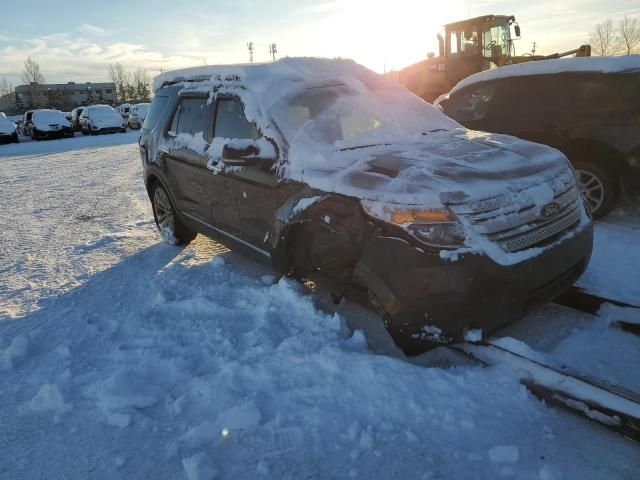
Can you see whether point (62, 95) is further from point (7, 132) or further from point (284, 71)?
point (284, 71)

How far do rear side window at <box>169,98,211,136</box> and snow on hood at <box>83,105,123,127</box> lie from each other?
24743 millimetres

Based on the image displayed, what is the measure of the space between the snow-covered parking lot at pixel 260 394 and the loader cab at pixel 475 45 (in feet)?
31.8

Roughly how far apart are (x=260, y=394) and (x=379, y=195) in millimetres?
1282

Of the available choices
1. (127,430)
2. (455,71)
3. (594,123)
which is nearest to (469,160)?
(127,430)

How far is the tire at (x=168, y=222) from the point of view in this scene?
528cm

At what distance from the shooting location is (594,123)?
5199mm

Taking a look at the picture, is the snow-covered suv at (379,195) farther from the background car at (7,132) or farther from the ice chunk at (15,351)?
the background car at (7,132)

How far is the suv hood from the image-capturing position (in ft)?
8.42

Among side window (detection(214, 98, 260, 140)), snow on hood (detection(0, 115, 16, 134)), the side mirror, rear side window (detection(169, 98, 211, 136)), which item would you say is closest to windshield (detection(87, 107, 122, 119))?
snow on hood (detection(0, 115, 16, 134))

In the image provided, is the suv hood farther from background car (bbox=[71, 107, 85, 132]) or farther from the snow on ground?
background car (bbox=[71, 107, 85, 132])

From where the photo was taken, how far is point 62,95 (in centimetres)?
8188

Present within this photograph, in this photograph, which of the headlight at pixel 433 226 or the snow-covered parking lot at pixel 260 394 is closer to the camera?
the snow-covered parking lot at pixel 260 394

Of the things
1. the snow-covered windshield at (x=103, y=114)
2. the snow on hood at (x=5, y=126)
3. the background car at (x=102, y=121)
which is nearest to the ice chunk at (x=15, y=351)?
the background car at (x=102, y=121)

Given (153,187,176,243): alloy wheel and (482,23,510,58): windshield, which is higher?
(482,23,510,58): windshield
